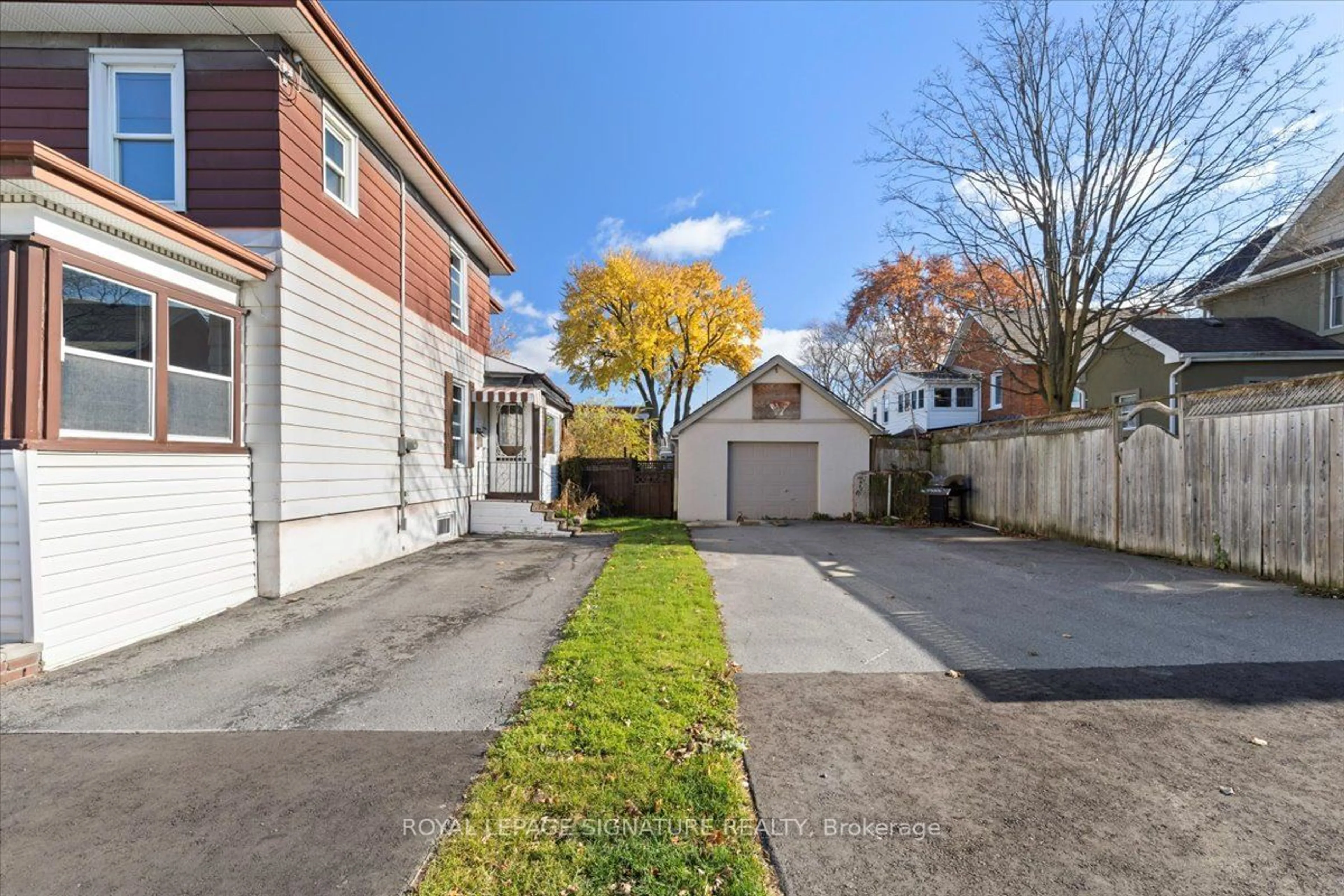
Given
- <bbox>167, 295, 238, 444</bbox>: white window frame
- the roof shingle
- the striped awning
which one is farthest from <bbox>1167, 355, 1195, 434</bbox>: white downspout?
<bbox>167, 295, 238, 444</bbox>: white window frame

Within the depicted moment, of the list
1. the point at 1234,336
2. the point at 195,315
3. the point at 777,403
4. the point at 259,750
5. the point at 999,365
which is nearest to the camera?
the point at 259,750

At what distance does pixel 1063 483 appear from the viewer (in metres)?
11.0

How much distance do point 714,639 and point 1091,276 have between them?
1388 centimetres

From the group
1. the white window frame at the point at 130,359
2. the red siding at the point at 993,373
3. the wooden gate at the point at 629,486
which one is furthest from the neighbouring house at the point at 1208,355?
the white window frame at the point at 130,359

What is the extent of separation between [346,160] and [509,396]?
5604 mm

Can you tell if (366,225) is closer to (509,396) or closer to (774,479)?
(509,396)

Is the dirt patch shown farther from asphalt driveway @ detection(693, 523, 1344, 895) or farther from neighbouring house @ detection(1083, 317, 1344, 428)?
neighbouring house @ detection(1083, 317, 1344, 428)

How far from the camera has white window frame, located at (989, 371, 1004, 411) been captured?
27.4 metres

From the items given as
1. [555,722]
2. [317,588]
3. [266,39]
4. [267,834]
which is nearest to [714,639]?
[555,722]

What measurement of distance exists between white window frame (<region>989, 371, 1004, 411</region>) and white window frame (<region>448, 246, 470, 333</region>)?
76.0 feet

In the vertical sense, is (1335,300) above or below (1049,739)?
above

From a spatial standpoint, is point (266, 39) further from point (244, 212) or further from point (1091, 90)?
point (1091, 90)

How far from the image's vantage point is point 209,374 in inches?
246

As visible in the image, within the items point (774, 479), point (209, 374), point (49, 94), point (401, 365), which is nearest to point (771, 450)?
point (774, 479)
